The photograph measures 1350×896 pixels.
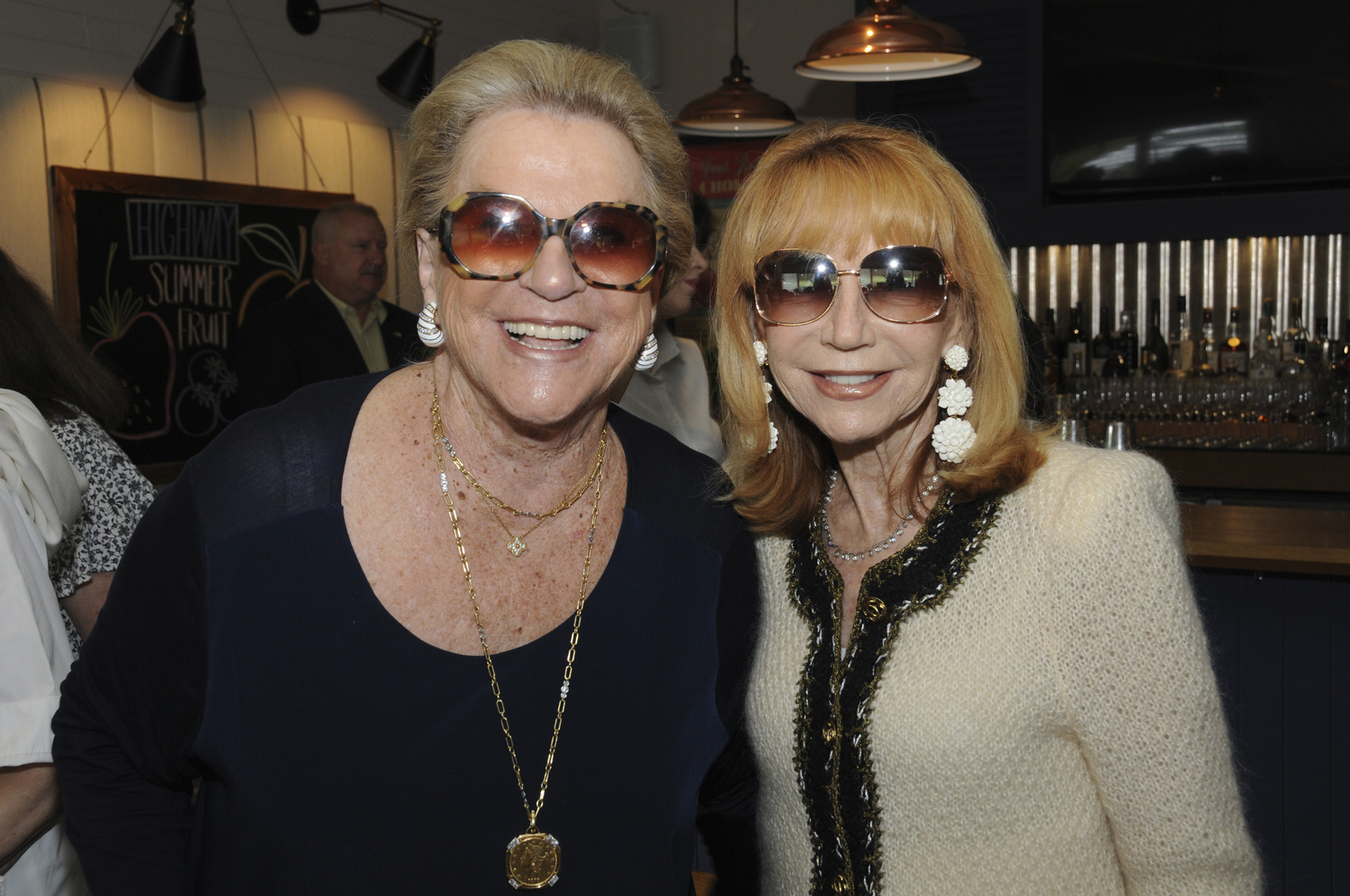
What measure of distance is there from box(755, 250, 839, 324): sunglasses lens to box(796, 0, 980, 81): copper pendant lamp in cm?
257

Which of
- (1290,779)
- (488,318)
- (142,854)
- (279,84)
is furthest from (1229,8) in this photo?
(142,854)

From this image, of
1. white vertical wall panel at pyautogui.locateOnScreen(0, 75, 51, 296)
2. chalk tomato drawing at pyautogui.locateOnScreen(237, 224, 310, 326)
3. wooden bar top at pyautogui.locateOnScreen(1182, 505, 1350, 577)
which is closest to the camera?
wooden bar top at pyautogui.locateOnScreen(1182, 505, 1350, 577)

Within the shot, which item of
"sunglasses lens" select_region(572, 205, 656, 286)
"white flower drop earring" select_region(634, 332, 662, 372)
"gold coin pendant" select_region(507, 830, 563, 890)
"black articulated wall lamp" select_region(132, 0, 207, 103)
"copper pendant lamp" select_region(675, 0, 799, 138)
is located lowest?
"gold coin pendant" select_region(507, 830, 563, 890)

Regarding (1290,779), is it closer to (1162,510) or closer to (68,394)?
(1162,510)

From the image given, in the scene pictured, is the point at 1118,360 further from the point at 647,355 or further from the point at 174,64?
the point at 647,355

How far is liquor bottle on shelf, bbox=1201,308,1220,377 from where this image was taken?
18.2 ft

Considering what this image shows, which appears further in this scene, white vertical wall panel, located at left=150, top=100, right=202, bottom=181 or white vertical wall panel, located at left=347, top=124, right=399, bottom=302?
white vertical wall panel, located at left=347, top=124, right=399, bottom=302

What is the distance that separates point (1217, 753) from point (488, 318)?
3.36 ft

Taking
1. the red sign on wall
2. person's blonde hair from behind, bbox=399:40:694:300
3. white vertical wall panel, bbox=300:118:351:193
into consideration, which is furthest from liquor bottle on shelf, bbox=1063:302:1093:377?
person's blonde hair from behind, bbox=399:40:694:300

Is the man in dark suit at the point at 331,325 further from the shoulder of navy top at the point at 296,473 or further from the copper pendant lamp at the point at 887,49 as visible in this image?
the shoulder of navy top at the point at 296,473

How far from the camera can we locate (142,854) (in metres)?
1.40

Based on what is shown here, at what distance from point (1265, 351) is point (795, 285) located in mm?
4725

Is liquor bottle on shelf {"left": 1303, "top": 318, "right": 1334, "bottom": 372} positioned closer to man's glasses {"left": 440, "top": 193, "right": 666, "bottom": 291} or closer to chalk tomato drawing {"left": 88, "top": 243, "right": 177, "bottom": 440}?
man's glasses {"left": 440, "top": 193, "right": 666, "bottom": 291}

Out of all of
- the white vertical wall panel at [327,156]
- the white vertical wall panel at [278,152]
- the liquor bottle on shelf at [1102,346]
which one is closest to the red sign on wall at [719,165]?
the white vertical wall panel at [327,156]
